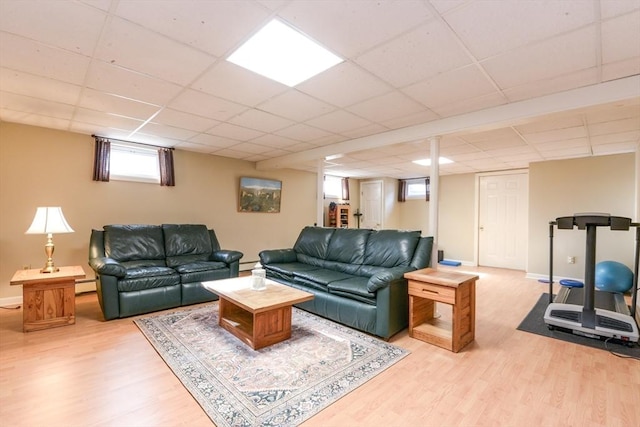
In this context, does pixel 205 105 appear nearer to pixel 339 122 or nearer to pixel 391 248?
pixel 339 122

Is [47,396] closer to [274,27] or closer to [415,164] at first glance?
[274,27]

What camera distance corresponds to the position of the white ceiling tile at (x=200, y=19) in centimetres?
163

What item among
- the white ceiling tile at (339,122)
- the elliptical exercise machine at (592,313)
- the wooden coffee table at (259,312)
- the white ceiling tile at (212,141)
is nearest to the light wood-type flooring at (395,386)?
the elliptical exercise machine at (592,313)

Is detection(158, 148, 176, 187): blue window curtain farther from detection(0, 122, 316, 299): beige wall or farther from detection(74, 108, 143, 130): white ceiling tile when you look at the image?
detection(74, 108, 143, 130): white ceiling tile

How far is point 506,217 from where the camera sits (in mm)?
6672

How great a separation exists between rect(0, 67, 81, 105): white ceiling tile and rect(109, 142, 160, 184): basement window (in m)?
1.75

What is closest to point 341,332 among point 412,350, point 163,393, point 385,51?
point 412,350

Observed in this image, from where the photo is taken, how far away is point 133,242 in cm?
411

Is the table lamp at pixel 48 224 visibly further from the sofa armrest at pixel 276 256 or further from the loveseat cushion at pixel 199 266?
the sofa armrest at pixel 276 256

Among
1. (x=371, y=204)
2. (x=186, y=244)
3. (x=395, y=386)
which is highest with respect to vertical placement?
(x=371, y=204)

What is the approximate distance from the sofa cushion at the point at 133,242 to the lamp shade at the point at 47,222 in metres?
0.59

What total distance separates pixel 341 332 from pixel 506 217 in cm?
551

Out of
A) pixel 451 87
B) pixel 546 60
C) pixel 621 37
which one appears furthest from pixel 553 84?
pixel 451 87

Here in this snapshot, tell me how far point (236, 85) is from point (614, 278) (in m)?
5.82
